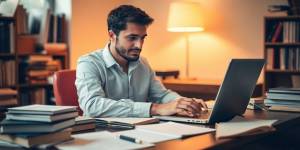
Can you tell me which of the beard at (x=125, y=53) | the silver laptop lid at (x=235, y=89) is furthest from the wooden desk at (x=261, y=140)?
the beard at (x=125, y=53)

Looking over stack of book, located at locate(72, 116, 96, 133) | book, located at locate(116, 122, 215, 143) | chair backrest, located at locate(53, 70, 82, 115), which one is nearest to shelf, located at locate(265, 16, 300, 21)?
chair backrest, located at locate(53, 70, 82, 115)

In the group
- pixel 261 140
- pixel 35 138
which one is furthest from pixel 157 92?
pixel 35 138

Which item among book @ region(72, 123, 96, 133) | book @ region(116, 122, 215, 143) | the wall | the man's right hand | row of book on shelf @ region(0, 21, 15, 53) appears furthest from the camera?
the wall

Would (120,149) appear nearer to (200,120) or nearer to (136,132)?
(136,132)

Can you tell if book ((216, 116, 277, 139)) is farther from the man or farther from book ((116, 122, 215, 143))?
the man

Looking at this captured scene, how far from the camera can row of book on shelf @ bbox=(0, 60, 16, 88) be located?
12.8 feet

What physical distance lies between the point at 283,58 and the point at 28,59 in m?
2.22

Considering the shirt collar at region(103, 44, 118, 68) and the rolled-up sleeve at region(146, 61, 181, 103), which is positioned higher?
the shirt collar at region(103, 44, 118, 68)

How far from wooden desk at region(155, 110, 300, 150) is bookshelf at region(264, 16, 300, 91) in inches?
75.9

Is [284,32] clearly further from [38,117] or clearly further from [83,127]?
[38,117]

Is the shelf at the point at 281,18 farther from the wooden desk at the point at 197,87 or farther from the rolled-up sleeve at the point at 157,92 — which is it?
the rolled-up sleeve at the point at 157,92

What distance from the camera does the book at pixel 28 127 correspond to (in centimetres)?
125

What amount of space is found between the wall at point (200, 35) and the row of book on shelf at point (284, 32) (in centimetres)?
25

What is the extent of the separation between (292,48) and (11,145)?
3016mm
